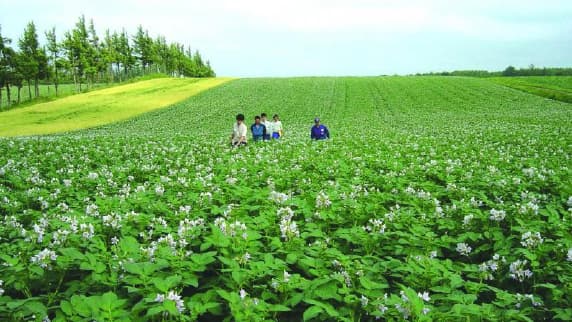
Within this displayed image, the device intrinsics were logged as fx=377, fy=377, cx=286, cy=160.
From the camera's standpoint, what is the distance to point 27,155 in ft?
44.5

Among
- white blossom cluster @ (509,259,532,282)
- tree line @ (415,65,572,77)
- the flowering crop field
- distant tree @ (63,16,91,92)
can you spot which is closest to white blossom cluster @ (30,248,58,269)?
the flowering crop field

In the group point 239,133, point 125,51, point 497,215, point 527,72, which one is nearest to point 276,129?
point 239,133

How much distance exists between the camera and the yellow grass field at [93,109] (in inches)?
1781

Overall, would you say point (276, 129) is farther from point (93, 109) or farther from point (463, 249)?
point (93, 109)

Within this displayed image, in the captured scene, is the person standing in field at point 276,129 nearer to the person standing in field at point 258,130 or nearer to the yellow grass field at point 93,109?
the person standing in field at point 258,130

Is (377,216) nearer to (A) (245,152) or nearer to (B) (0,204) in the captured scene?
(B) (0,204)

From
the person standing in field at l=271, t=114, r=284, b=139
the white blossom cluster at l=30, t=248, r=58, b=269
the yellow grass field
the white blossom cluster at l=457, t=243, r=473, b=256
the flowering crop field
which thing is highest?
the yellow grass field

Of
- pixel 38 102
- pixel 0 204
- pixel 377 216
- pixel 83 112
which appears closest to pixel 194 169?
pixel 0 204

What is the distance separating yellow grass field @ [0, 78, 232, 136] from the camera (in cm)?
4525

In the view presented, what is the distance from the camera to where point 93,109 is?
56594 millimetres

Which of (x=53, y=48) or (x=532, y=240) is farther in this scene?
(x=53, y=48)

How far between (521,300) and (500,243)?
1.44 meters

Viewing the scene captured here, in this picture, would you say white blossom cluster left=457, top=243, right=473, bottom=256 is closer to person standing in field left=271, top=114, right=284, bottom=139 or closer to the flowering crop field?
the flowering crop field

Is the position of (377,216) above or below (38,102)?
below
